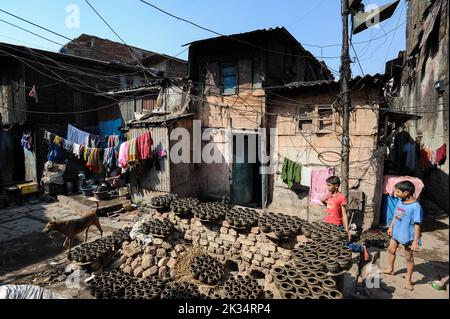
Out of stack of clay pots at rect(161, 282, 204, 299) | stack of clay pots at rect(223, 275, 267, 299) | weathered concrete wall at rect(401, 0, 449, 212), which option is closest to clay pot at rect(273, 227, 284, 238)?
stack of clay pots at rect(223, 275, 267, 299)

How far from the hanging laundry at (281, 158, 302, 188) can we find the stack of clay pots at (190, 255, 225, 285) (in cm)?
522

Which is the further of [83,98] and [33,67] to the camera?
[83,98]

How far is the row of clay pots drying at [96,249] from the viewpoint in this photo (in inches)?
252

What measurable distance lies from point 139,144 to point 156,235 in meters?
5.43

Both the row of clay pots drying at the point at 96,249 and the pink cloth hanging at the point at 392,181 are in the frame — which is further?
the pink cloth hanging at the point at 392,181

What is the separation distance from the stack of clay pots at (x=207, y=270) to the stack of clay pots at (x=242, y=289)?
472 mm

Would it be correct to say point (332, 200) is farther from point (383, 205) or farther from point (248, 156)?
point (248, 156)

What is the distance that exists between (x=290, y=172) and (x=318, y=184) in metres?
1.24

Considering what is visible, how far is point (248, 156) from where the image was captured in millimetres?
12844

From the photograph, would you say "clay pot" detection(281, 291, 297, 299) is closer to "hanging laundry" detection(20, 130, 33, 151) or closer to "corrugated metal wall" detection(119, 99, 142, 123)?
"corrugated metal wall" detection(119, 99, 142, 123)

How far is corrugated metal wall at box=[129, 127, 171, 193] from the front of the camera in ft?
37.0

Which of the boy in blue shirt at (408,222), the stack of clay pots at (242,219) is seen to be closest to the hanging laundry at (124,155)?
the stack of clay pots at (242,219)

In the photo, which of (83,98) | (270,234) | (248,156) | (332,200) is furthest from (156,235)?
(83,98)

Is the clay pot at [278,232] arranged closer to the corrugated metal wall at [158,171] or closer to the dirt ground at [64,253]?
the dirt ground at [64,253]
